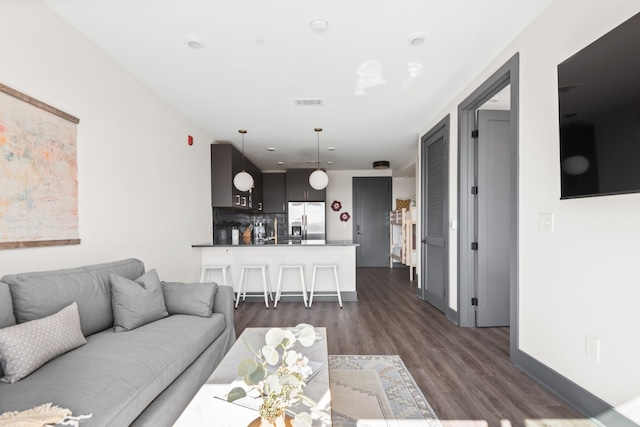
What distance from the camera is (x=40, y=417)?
41.9 inches

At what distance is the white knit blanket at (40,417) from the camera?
102 centimetres

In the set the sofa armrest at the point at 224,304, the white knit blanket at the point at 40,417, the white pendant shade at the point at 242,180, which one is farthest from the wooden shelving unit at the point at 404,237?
the white knit blanket at the point at 40,417

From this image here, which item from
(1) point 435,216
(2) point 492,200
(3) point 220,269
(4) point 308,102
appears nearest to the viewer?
(2) point 492,200

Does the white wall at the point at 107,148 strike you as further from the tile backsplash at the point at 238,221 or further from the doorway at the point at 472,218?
the doorway at the point at 472,218

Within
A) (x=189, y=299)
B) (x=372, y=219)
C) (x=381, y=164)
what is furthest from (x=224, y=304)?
(x=372, y=219)

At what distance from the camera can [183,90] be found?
327 centimetres

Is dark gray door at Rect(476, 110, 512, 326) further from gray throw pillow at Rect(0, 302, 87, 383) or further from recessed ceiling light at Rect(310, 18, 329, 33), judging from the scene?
gray throw pillow at Rect(0, 302, 87, 383)

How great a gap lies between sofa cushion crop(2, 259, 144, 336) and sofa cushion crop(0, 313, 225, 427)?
0.43 feet

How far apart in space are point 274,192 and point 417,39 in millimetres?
5568

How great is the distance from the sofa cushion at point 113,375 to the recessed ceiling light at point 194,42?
7.10ft

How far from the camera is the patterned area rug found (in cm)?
180

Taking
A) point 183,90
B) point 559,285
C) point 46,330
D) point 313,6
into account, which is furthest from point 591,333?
point 183,90

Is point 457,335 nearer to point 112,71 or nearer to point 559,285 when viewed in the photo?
point 559,285

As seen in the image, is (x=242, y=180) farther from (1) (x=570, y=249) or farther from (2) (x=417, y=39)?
(1) (x=570, y=249)
